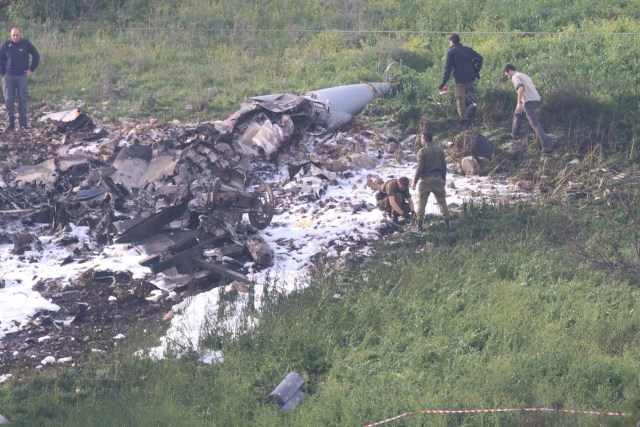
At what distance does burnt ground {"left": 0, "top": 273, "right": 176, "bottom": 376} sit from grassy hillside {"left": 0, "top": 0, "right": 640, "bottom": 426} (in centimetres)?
47

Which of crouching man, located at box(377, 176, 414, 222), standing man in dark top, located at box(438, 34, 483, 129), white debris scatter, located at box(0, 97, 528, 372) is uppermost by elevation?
standing man in dark top, located at box(438, 34, 483, 129)

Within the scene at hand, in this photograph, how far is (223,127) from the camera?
15.4m

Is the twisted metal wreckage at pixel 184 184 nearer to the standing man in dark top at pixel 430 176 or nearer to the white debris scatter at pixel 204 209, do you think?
the white debris scatter at pixel 204 209

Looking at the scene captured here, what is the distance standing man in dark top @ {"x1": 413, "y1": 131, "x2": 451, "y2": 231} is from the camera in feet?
39.9

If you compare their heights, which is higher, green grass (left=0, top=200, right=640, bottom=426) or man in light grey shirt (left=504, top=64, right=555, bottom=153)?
man in light grey shirt (left=504, top=64, right=555, bottom=153)

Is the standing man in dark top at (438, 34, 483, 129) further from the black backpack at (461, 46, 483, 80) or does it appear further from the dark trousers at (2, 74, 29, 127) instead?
the dark trousers at (2, 74, 29, 127)

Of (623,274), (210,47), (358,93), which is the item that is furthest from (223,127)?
(623,274)

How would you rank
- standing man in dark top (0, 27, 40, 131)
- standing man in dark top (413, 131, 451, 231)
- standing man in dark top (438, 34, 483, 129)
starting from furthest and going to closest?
standing man in dark top (0, 27, 40, 131), standing man in dark top (438, 34, 483, 129), standing man in dark top (413, 131, 451, 231)

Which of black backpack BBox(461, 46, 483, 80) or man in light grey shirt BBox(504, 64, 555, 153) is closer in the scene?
man in light grey shirt BBox(504, 64, 555, 153)

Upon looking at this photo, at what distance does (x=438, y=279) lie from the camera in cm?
1077

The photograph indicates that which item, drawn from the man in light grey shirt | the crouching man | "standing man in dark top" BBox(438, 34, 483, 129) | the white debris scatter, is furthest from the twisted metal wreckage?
the man in light grey shirt

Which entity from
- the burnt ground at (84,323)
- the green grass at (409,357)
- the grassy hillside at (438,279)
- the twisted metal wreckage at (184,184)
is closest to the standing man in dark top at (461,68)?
the grassy hillside at (438,279)

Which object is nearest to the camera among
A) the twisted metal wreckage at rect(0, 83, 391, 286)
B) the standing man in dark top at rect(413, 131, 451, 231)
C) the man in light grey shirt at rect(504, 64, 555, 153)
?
the twisted metal wreckage at rect(0, 83, 391, 286)

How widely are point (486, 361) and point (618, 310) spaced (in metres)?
1.79
